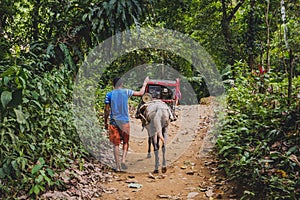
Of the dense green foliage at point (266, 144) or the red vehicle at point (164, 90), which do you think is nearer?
the dense green foliage at point (266, 144)

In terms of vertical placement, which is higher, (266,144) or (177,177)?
(266,144)

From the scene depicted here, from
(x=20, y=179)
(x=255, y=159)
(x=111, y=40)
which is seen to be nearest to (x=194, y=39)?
(x=111, y=40)

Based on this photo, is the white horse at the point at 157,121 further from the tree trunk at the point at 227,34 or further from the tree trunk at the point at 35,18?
the tree trunk at the point at 227,34

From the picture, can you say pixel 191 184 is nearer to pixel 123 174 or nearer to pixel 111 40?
pixel 123 174

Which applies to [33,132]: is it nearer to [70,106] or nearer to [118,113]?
[70,106]

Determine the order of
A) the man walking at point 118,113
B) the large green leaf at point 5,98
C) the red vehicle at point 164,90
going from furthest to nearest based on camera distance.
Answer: the red vehicle at point 164,90, the man walking at point 118,113, the large green leaf at point 5,98

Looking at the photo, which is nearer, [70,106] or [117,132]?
[70,106]

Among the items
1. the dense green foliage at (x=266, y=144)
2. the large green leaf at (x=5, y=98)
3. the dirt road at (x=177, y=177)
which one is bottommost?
the dirt road at (x=177, y=177)

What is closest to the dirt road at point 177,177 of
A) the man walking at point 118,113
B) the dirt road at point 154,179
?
A: the dirt road at point 154,179

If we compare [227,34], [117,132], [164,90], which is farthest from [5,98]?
[227,34]

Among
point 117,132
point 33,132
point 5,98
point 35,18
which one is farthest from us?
point 35,18

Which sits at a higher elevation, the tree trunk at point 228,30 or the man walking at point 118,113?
the tree trunk at point 228,30

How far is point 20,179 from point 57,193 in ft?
1.84

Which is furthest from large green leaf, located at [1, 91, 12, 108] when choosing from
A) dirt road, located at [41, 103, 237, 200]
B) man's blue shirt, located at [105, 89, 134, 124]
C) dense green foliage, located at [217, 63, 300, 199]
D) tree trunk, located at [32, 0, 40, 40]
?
tree trunk, located at [32, 0, 40, 40]
